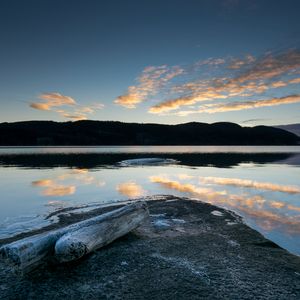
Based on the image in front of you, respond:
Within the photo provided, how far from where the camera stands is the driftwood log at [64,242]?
6570mm

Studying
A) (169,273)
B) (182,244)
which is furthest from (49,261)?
(182,244)

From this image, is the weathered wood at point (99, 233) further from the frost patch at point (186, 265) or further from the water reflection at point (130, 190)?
the water reflection at point (130, 190)

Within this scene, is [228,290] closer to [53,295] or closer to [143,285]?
[143,285]

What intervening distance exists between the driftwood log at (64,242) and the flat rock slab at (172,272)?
0.99 feet

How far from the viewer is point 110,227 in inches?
340

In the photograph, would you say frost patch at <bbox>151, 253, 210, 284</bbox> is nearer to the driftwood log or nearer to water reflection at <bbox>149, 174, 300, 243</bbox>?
the driftwood log

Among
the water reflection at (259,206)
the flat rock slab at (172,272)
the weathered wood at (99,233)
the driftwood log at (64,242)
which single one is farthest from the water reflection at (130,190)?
the driftwood log at (64,242)

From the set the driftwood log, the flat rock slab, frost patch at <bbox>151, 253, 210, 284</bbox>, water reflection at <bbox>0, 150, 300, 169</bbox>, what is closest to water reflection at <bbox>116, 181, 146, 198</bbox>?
the flat rock slab

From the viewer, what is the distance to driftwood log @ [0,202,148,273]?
657 centimetres

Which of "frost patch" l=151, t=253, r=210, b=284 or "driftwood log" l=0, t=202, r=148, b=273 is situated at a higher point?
"driftwood log" l=0, t=202, r=148, b=273

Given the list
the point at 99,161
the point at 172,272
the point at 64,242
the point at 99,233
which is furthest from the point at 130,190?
the point at 99,161

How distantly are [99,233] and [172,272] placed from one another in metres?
2.38

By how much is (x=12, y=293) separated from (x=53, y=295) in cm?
90

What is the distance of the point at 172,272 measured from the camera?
22.7 ft
